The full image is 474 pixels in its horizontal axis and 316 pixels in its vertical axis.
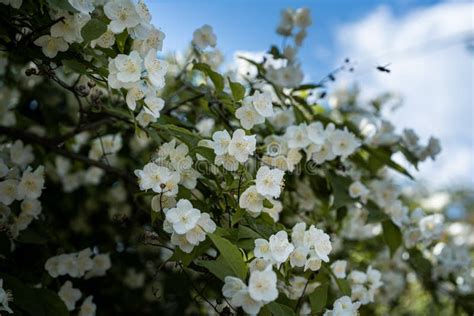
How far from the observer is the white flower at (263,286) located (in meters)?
0.97

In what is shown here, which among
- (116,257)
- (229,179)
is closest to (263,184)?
(229,179)

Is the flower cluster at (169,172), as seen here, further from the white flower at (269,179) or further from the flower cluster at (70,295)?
the flower cluster at (70,295)

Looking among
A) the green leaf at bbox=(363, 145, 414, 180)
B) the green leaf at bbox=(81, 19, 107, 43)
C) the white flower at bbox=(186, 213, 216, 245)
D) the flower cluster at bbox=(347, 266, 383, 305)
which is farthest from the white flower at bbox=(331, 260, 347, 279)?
the green leaf at bbox=(81, 19, 107, 43)

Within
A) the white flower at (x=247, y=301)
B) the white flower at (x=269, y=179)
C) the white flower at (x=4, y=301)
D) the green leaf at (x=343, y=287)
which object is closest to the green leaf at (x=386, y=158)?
the green leaf at (x=343, y=287)

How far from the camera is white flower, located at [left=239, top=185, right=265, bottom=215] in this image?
1182 millimetres

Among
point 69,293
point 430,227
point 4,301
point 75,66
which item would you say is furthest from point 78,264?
point 430,227

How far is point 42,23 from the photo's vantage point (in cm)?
130

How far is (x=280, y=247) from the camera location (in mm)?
1094

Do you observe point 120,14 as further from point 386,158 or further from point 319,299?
point 386,158

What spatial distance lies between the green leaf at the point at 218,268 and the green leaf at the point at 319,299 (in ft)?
0.98

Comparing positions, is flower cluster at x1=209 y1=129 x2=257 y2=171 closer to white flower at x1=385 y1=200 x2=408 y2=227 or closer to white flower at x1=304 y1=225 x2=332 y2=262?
white flower at x1=304 y1=225 x2=332 y2=262

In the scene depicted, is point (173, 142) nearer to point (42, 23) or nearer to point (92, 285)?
point (42, 23)

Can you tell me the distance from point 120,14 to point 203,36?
65 cm

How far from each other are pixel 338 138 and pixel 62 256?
2.90 feet
